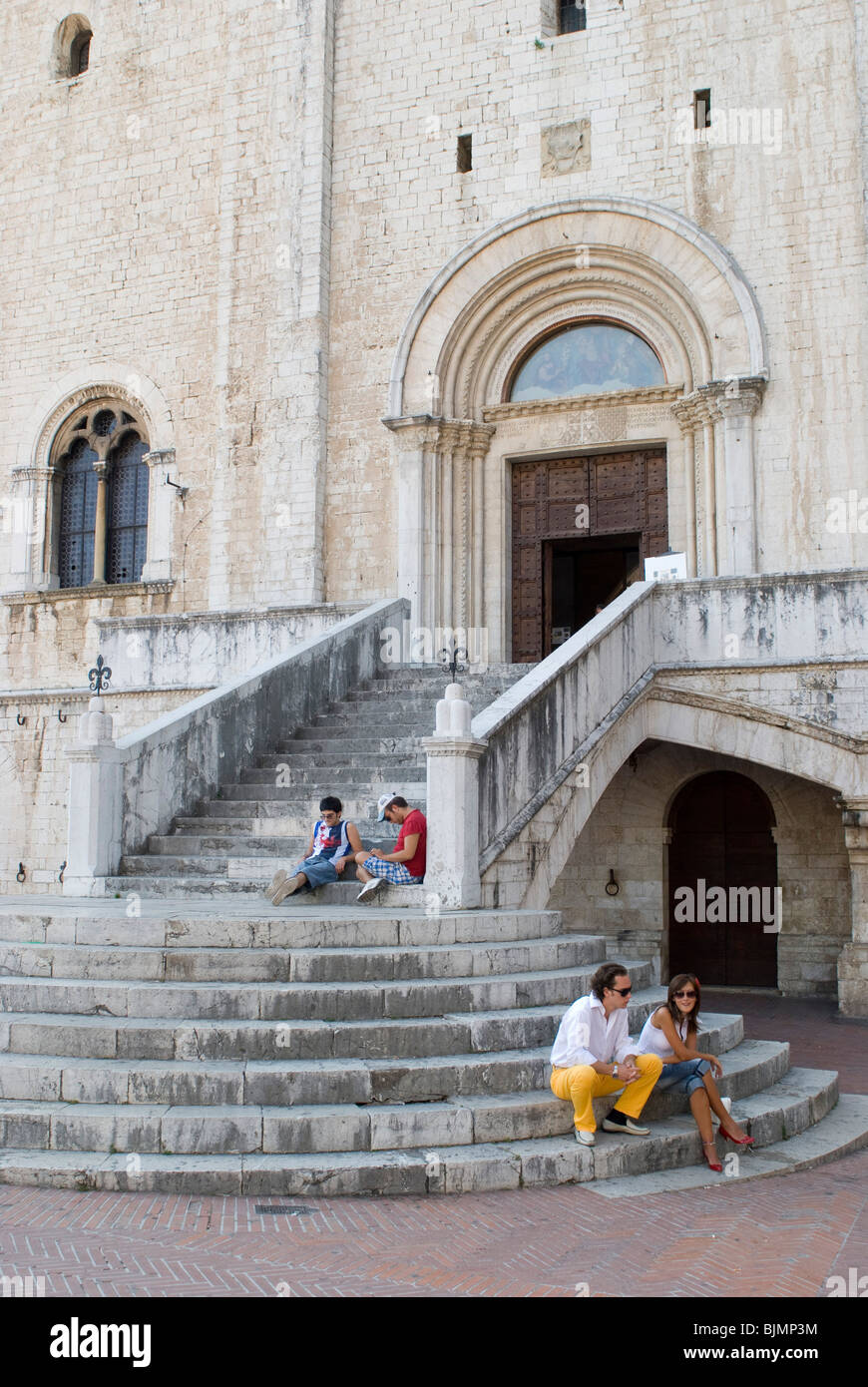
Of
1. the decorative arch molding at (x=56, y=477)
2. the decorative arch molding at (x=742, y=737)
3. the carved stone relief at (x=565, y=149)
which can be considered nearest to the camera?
the decorative arch molding at (x=742, y=737)

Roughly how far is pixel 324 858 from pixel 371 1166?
307 centimetres

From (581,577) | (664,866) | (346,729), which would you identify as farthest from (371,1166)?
(581,577)

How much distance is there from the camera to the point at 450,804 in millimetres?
8297

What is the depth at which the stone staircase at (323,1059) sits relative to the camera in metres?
6.03

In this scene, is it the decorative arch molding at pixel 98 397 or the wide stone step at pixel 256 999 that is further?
the decorative arch molding at pixel 98 397

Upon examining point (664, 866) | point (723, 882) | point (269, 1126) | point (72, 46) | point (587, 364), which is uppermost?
point (72, 46)

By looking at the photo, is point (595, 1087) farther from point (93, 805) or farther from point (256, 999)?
point (93, 805)

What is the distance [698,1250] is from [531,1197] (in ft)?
3.08

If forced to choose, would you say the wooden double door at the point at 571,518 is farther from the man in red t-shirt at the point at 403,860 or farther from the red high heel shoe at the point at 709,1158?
the red high heel shoe at the point at 709,1158

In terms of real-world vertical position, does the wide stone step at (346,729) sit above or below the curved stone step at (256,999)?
above

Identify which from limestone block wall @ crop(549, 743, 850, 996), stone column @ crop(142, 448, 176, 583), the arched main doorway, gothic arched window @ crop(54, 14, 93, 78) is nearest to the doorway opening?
limestone block wall @ crop(549, 743, 850, 996)

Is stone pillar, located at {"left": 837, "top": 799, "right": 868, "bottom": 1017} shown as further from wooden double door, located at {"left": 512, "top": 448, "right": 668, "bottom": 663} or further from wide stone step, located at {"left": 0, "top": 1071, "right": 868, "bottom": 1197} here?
wide stone step, located at {"left": 0, "top": 1071, "right": 868, "bottom": 1197}

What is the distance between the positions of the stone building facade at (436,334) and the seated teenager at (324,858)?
5.34 meters

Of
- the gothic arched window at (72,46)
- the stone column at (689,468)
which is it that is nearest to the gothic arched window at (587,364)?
the stone column at (689,468)
